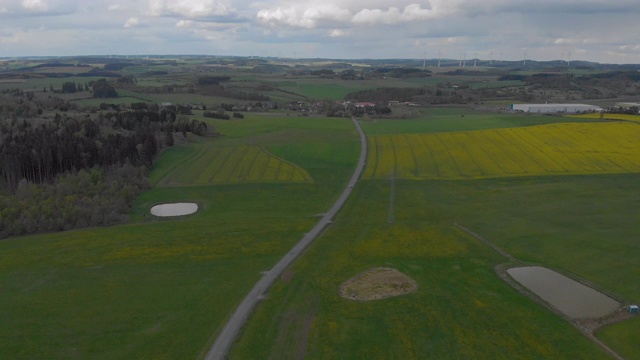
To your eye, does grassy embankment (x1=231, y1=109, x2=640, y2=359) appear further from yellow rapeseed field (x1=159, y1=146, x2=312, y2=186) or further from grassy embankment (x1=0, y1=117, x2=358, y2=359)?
yellow rapeseed field (x1=159, y1=146, x2=312, y2=186)

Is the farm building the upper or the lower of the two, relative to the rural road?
upper

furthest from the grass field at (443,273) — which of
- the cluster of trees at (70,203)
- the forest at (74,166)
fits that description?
the forest at (74,166)

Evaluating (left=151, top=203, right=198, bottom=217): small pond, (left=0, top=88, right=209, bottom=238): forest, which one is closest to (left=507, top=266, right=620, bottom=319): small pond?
(left=151, top=203, right=198, bottom=217): small pond

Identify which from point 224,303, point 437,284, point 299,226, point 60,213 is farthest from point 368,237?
point 60,213

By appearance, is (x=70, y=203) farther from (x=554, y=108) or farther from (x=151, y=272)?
(x=554, y=108)

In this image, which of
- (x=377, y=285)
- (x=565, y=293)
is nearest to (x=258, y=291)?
(x=377, y=285)
